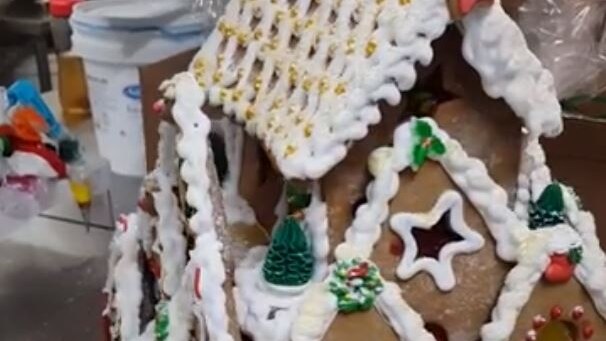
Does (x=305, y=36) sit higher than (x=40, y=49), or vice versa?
(x=305, y=36)

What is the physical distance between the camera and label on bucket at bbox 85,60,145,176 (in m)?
1.25

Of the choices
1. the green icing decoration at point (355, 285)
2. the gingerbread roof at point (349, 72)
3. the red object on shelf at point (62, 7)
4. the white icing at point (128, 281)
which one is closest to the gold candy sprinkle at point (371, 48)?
the gingerbread roof at point (349, 72)

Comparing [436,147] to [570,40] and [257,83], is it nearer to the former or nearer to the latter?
[257,83]

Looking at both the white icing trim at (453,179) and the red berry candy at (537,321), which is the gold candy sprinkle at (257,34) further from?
the red berry candy at (537,321)

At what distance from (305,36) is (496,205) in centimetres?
13

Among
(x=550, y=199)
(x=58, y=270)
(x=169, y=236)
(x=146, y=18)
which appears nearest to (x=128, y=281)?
(x=169, y=236)

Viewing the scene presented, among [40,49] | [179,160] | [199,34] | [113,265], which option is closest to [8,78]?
[40,49]

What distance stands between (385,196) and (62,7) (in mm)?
1016

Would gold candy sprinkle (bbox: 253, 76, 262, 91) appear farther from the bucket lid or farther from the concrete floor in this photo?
the bucket lid

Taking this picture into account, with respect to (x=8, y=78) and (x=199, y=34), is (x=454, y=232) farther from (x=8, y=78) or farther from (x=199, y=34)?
(x=8, y=78)

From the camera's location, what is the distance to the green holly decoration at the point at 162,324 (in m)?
0.61

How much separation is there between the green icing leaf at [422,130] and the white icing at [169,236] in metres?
0.16

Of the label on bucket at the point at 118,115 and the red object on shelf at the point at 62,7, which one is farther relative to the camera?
the red object on shelf at the point at 62,7

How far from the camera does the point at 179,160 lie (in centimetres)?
60
